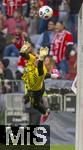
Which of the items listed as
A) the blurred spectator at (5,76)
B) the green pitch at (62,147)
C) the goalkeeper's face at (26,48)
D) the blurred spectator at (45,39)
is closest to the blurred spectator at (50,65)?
the blurred spectator at (45,39)

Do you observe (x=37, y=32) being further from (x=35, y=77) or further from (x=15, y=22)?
(x=35, y=77)

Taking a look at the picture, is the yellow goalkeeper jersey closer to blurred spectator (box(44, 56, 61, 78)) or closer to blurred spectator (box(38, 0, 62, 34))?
blurred spectator (box(44, 56, 61, 78))

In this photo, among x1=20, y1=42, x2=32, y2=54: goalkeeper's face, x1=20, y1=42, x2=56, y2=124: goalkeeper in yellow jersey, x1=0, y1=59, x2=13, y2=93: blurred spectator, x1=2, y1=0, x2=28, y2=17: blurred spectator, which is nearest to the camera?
x1=0, y1=59, x2=13, y2=93: blurred spectator

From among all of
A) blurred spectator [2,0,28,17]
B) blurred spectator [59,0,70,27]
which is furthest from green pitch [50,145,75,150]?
blurred spectator [2,0,28,17]

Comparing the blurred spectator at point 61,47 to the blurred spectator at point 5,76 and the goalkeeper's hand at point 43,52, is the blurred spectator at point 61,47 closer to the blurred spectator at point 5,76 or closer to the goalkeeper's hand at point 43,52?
the goalkeeper's hand at point 43,52

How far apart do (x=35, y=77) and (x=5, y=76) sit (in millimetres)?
523

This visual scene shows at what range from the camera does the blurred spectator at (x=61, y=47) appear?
7.73 meters

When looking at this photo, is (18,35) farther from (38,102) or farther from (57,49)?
(38,102)

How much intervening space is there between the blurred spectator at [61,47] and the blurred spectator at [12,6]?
0.71 m

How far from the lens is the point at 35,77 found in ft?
25.6

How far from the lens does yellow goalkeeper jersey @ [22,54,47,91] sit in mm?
7734

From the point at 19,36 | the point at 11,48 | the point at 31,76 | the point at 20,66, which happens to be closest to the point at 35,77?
the point at 31,76

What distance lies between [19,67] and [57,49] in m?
0.73

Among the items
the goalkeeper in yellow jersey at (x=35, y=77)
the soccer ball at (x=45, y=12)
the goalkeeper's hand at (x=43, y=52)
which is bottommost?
the goalkeeper in yellow jersey at (x=35, y=77)
